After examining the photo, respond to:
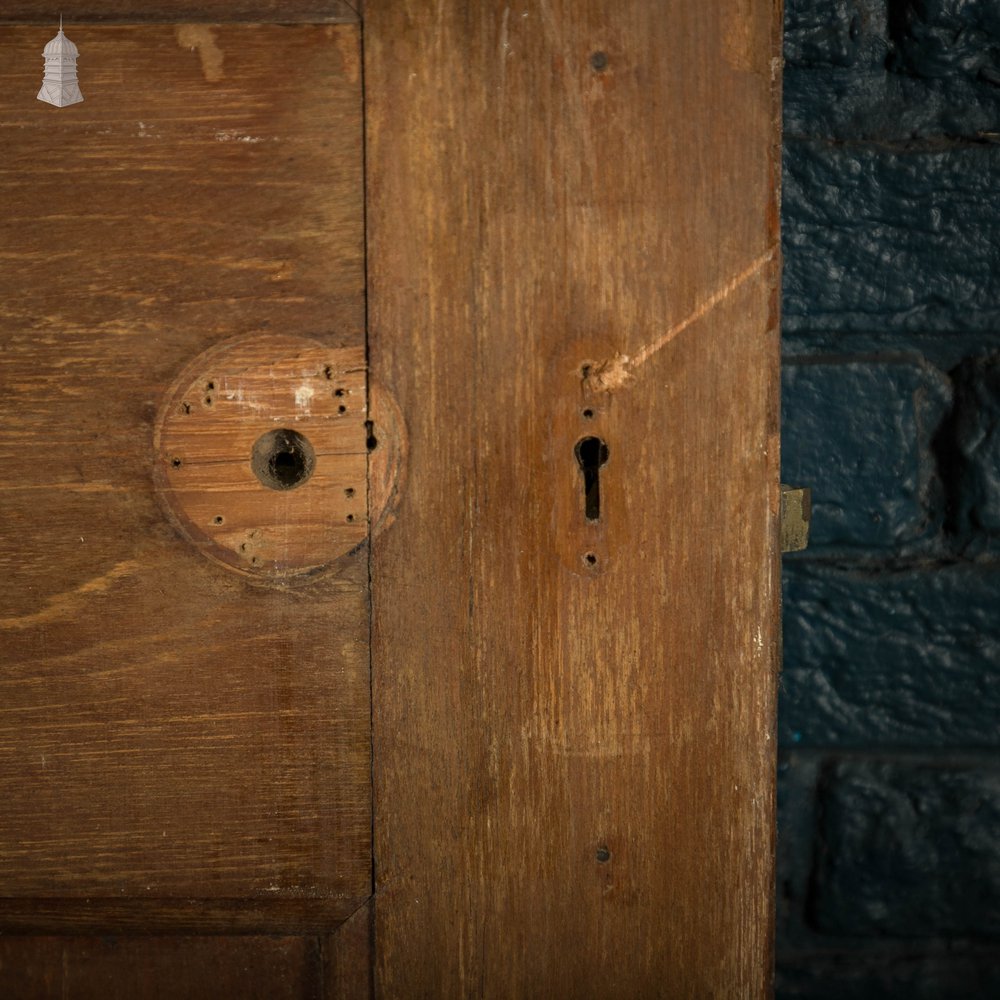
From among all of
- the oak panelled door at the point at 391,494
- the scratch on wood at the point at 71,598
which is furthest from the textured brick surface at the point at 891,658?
the scratch on wood at the point at 71,598

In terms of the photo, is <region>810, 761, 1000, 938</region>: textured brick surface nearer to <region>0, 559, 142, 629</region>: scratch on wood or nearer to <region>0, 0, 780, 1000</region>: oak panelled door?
<region>0, 0, 780, 1000</region>: oak panelled door

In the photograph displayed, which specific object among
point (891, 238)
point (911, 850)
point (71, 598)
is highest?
point (891, 238)

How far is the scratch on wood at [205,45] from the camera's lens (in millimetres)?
604

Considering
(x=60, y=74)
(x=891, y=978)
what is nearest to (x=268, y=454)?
(x=60, y=74)

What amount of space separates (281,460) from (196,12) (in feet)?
0.90

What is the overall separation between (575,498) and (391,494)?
11cm

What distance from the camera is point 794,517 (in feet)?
2.23

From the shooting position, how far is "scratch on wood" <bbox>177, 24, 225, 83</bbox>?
0.60 metres

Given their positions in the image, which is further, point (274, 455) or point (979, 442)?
point (979, 442)

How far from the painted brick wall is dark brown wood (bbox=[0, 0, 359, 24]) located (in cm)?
50

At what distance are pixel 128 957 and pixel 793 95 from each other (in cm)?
88

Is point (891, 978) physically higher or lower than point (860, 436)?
lower

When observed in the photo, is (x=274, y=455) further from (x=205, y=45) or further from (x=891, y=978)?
(x=891, y=978)

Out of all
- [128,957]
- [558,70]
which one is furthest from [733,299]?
[128,957]
